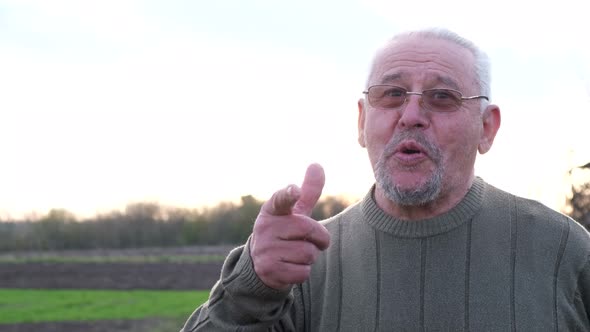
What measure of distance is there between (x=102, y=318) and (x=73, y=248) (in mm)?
30741

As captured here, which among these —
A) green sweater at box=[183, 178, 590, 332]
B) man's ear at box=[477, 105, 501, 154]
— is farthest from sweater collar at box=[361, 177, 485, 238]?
man's ear at box=[477, 105, 501, 154]

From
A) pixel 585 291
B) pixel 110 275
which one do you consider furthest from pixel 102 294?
pixel 585 291

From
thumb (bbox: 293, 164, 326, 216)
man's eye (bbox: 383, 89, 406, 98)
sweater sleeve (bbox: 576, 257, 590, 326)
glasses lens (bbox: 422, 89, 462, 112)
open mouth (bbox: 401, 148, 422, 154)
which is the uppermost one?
man's eye (bbox: 383, 89, 406, 98)

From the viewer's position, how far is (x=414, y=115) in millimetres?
2455

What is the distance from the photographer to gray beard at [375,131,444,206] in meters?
2.46

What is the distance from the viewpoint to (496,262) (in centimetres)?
248

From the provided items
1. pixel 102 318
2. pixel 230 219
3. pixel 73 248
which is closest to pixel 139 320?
pixel 102 318

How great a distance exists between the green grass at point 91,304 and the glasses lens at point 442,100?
496 inches

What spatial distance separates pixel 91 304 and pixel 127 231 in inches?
1099

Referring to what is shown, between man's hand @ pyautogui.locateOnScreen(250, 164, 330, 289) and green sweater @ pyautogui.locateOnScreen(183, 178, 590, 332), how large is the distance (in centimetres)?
34

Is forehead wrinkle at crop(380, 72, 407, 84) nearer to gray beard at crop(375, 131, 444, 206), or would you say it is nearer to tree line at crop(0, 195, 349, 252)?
gray beard at crop(375, 131, 444, 206)

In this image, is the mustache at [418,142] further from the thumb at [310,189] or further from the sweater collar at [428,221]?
the thumb at [310,189]

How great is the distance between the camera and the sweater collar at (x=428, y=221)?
8.30 ft

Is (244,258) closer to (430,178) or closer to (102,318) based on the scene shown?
(430,178)
